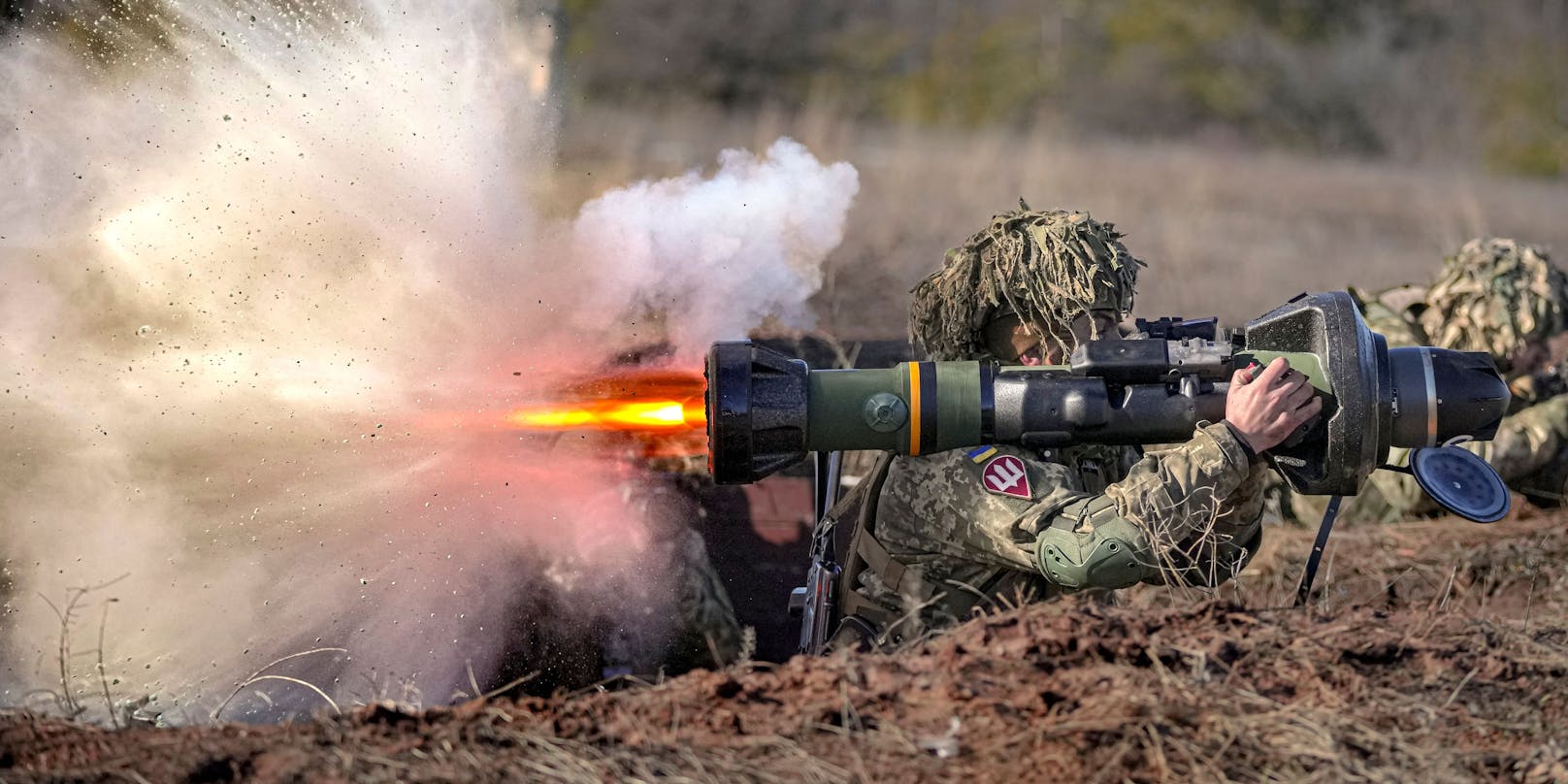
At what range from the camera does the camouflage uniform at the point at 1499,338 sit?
755 centimetres

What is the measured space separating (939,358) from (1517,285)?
4830mm

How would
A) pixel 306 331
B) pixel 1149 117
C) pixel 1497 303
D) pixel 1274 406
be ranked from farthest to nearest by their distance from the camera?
pixel 1149 117, pixel 1497 303, pixel 306 331, pixel 1274 406

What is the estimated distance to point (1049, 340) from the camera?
4227mm

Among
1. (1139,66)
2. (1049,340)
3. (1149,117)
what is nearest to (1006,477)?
(1049,340)

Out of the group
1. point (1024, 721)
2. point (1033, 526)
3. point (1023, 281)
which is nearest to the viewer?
point (1024, 721)

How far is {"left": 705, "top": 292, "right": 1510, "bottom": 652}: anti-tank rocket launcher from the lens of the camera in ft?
11.9

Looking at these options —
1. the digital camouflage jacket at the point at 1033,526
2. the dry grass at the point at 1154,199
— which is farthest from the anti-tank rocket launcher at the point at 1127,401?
the dry grass at the point at 1154,199

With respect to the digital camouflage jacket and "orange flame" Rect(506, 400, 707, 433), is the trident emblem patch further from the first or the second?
"orange flame" Rect(506, 400, 707, 433)

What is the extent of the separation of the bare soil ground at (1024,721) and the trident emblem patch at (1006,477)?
0.45m

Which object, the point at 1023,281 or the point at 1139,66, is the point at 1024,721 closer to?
the point at 1023,281

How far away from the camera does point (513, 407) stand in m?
4.80

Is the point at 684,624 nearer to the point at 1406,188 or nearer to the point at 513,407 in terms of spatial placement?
the point at 513,407

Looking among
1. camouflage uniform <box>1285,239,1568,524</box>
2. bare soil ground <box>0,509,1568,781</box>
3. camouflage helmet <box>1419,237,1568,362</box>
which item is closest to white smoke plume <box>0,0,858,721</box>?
bare soil ground <box>0,509,1568,781</box>

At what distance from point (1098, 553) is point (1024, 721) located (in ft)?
2.52
